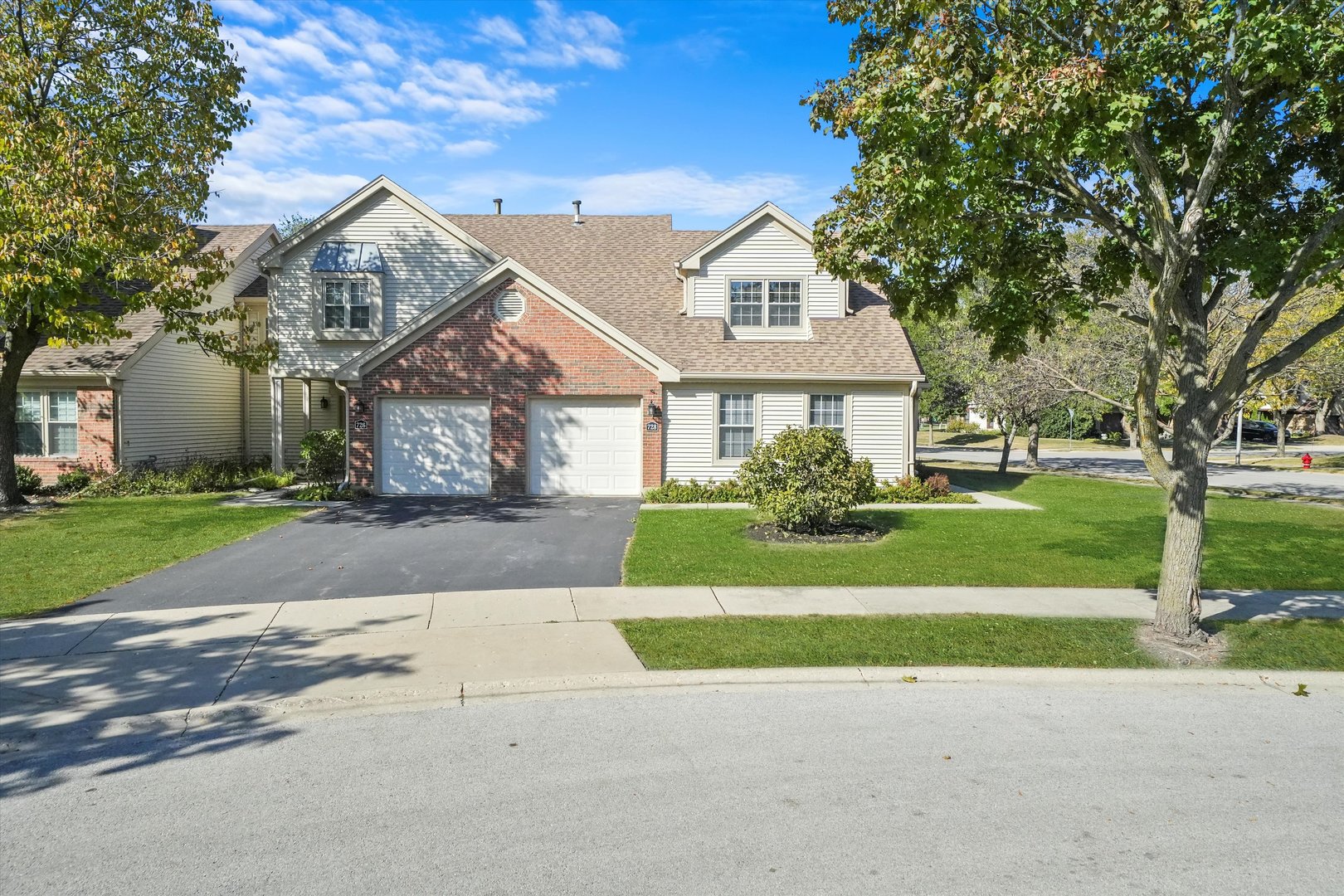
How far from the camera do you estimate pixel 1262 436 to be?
176 feet

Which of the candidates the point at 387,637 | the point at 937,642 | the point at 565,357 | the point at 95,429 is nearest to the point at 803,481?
the point at 937,642

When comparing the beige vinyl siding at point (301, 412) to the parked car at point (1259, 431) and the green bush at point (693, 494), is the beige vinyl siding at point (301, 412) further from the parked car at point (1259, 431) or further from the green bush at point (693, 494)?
the parked car at point (1259, 431)

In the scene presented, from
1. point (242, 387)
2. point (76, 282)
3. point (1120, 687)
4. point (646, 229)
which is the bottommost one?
point (1120, 687)

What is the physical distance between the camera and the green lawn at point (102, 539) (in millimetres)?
10359

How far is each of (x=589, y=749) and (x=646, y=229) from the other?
72.5ft

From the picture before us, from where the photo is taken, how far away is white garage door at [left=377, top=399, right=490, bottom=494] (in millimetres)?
19234

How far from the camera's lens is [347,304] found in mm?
21812

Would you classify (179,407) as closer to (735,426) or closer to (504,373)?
(504,373)

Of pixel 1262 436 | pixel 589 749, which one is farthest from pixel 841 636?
pixel 1262 436

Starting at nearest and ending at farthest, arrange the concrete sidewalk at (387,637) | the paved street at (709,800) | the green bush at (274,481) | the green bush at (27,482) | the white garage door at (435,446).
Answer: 1. the paved street at (709,800)
2. the concrete sidewalk at (387,637)
3. the white garage door at (435,446)
4. the green bush at (27,482)
5. the green bush at (274,481)

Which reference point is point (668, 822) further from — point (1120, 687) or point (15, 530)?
point (15, 530)

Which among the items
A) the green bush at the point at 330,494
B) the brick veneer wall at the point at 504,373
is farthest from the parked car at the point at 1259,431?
the green bush at the point at 330,494

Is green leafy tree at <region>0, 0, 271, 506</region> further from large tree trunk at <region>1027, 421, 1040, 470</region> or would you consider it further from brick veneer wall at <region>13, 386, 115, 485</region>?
large tree trunk at <region>1027, 421, 1040, 470</region>

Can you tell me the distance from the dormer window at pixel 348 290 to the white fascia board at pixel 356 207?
53 centimetres
